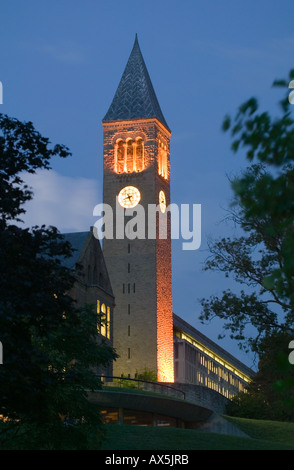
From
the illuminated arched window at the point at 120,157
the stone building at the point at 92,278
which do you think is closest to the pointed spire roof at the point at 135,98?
the illuminated arched window at the point at 120,157

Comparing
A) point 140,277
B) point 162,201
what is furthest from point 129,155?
point 140,277

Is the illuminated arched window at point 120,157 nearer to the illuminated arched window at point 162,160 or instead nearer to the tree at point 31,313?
the illuminated arched window at point 162,160

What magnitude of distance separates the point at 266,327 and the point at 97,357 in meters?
14.5

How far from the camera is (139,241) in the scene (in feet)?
314

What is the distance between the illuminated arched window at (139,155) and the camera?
99.2m

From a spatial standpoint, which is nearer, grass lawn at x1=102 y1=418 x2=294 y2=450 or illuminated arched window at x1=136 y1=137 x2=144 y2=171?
grass lawn at x1=102 y1=418 x2=294 y2=450

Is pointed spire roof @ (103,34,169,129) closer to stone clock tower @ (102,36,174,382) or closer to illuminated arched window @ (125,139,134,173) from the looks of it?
stone clock tower @ (102,36,174,382)

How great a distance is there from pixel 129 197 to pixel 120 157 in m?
5.65

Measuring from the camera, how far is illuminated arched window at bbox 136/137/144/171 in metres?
99.2

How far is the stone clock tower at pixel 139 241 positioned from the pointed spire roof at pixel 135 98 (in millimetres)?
119

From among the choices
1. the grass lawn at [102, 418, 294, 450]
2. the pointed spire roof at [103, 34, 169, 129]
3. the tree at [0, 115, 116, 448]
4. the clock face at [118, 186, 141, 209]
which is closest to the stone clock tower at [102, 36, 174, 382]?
the clock face at [118, 186, 141, 209]

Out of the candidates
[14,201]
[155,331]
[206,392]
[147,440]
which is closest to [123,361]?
[155,331]

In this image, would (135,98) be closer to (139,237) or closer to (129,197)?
(129,197)
